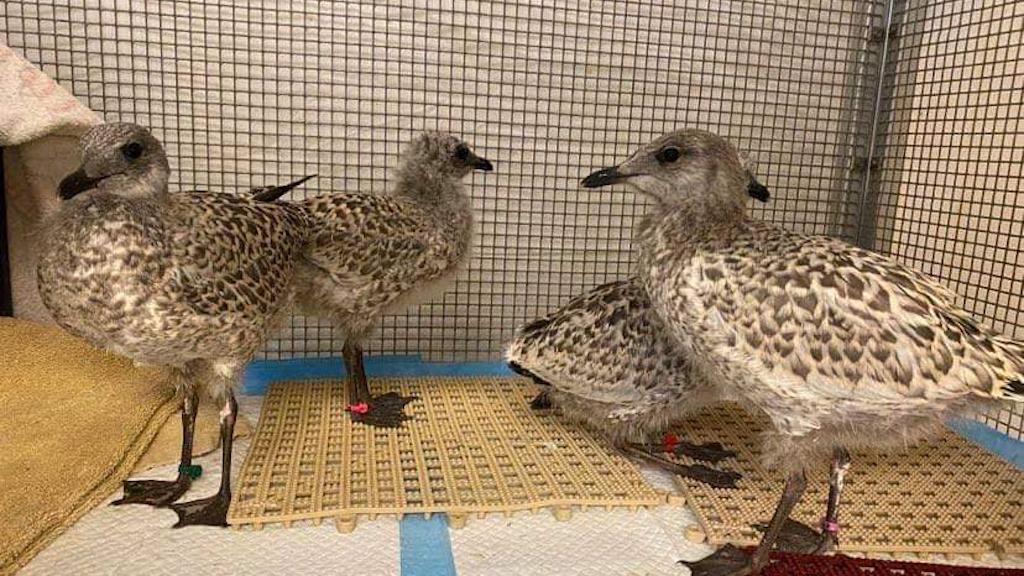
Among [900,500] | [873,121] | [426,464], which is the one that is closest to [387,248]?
[426,464]

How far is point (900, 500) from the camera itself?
1.74m

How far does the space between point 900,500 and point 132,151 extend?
2.01m

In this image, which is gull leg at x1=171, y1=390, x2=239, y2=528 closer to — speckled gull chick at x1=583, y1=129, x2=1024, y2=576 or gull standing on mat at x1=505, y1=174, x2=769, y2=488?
gull standing on mat at x1=505, y1=174, x2=769, y2=488

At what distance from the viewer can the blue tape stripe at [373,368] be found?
8.09 ft

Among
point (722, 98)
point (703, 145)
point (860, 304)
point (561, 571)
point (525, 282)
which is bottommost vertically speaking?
point (561, 571)

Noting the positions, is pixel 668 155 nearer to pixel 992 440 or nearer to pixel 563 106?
pixel 563 106

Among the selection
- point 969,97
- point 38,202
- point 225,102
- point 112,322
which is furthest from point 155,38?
point 969,97

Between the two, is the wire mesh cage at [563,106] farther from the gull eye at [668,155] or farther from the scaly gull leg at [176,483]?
the gull eye at [668,155]

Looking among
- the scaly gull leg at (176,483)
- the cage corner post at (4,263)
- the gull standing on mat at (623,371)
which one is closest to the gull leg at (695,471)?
the gull standing on mat at (623,371)

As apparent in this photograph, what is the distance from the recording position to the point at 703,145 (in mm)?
1618

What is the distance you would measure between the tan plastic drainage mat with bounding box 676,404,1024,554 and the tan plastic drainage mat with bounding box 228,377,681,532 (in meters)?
0.17

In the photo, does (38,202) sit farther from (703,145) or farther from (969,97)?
(969,97)

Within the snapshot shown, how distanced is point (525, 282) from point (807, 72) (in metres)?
1.47

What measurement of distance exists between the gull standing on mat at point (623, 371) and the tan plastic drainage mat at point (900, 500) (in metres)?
0.08
